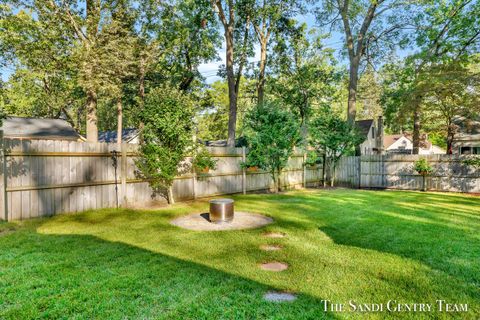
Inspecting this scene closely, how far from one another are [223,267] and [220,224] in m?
2.33

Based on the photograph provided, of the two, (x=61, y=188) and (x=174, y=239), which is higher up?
(x=61, y=188)

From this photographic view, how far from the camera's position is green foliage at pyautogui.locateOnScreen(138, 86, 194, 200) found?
24.3 feet

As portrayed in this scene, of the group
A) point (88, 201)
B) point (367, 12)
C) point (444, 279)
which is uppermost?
point (367, 12)

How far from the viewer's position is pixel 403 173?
43.4 ft

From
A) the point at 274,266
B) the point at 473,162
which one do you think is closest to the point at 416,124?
the point at 473,162

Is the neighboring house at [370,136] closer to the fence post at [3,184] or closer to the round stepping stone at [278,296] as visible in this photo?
the round stepping stone at [278,296]

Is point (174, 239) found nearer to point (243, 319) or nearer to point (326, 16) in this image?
point (243, 319)

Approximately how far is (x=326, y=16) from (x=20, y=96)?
21739mm

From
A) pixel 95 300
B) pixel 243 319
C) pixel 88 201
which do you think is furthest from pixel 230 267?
pixel 88 201

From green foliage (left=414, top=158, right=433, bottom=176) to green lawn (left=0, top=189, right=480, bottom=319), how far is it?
6634 millimetres

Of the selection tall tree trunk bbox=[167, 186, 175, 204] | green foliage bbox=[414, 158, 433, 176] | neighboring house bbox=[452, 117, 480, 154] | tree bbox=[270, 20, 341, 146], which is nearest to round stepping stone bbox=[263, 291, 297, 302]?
tall tree trunk bbox=[167, 186, 175, 204]

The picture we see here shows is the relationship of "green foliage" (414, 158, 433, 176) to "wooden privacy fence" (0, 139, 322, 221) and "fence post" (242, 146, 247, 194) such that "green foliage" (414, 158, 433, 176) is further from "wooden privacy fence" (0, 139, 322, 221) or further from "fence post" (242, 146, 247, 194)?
"wooden privacy fence" (0, 139, 322, 221)

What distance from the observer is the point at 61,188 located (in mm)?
6359

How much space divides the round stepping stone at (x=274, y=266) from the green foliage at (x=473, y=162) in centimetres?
1173
